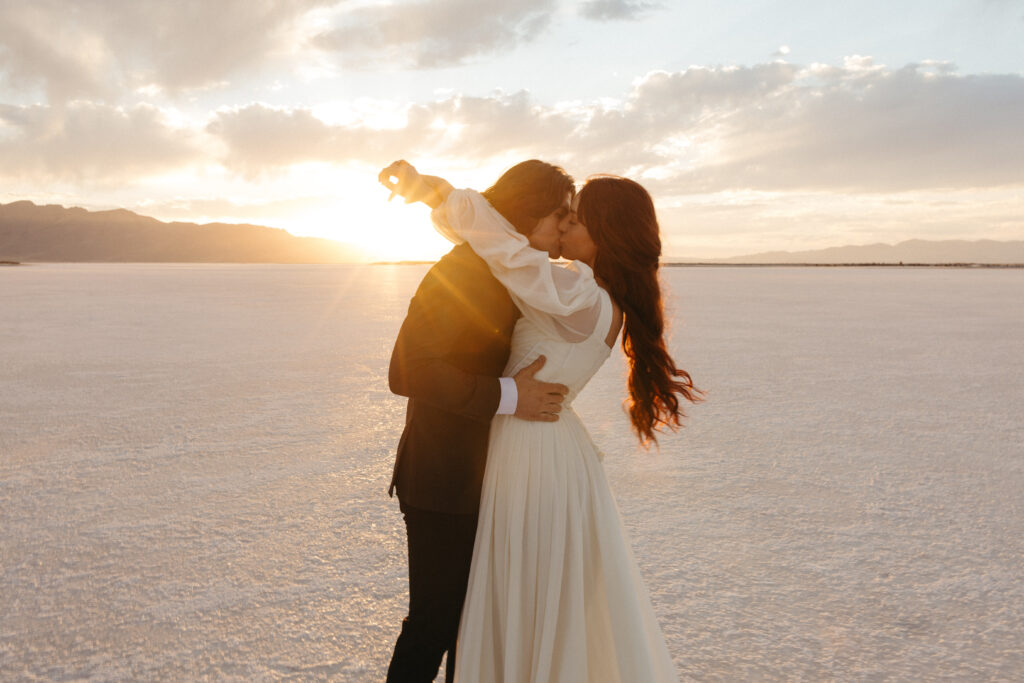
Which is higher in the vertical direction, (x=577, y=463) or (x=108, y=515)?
(x=577, y=463)

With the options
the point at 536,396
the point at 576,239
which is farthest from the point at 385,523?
the point at 576,239

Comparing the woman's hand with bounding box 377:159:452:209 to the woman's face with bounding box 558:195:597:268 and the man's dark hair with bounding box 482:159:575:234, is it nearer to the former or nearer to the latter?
the man's dark hair with bounding box 482:159:575:234

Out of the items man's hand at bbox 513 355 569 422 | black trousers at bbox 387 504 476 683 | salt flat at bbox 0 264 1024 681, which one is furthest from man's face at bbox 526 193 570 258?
salt flat at bbox 0 264 1024 681

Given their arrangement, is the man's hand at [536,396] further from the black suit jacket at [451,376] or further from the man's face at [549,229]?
the man's face at [549,229]

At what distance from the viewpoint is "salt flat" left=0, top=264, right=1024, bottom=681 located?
8.95ft

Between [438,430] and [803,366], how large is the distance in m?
8.81

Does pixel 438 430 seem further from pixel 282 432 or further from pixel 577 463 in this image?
pixel 282 432

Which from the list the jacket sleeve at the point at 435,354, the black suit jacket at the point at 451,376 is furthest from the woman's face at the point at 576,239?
the jacket sleeve at the point at 435,354

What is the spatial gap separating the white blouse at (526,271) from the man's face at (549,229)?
0.09 metres

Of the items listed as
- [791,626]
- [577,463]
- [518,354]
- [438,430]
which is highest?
[518,354]

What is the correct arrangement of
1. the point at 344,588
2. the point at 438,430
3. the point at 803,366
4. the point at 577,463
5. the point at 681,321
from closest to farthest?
the point at 438,430
the point at 577,463
the point at 344,588
the point at 803,366
the point at 681,321

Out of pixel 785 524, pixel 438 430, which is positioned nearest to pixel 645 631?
pixel 438 430

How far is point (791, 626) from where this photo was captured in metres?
2.86

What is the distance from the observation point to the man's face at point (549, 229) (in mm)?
1945
